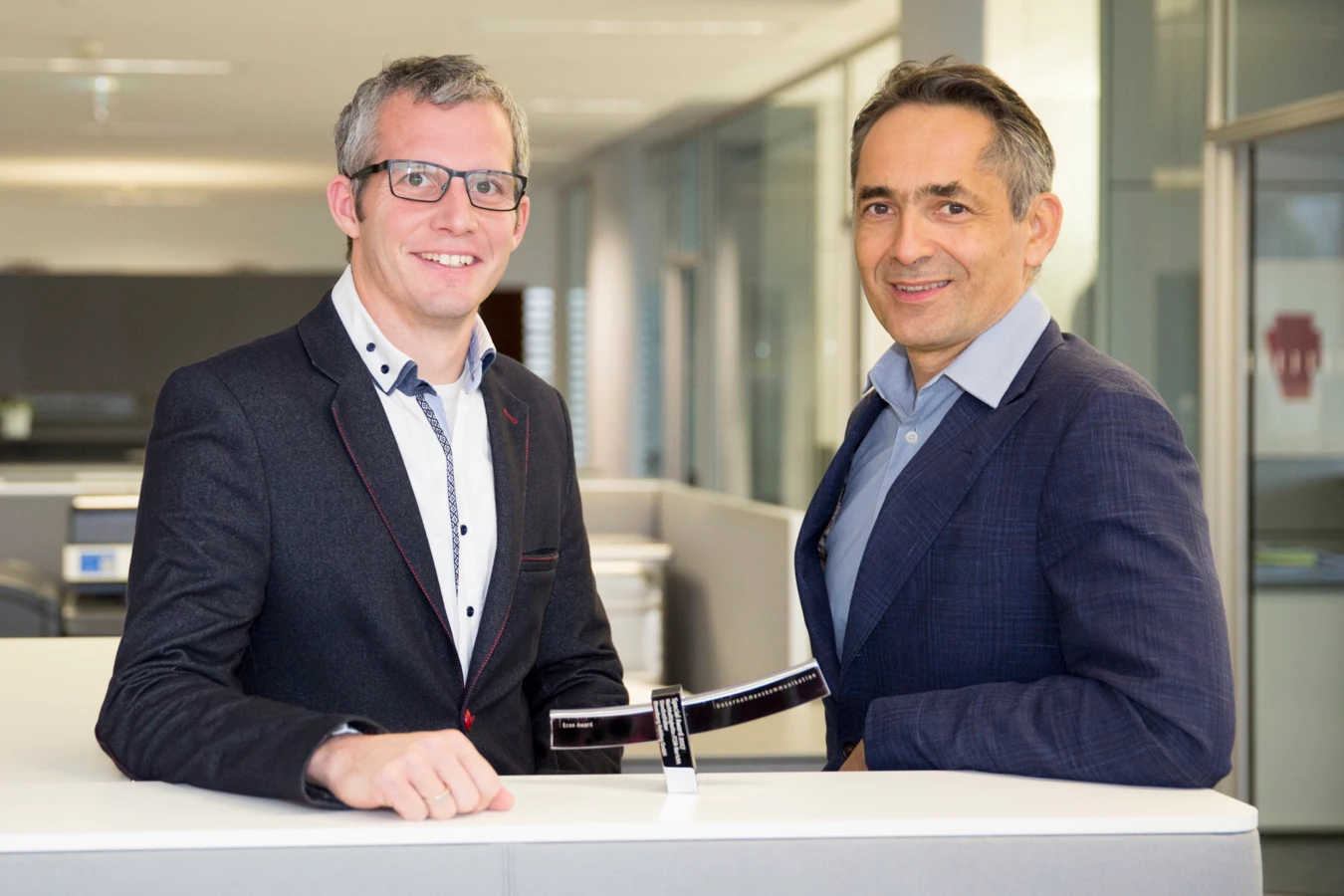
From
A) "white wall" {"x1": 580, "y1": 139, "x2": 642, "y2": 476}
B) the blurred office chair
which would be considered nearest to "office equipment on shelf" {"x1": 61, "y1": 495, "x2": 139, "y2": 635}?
the blurred office chair

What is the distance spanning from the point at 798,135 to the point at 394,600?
6.63 meters

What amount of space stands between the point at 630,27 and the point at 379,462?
5119 millimetres

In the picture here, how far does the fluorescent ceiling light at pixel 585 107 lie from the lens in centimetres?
835

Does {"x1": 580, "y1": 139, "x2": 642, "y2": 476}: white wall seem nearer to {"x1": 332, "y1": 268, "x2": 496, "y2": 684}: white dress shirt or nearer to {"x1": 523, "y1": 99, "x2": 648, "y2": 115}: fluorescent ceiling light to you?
{"x1": 523, "y1": 99, "x2": 648, "y2": 115}: fluorescent ceiling light

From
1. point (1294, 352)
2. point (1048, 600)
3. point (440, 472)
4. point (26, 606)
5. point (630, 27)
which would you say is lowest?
point (26, 606)

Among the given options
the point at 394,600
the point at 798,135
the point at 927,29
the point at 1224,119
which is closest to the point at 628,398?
the point at 798,135

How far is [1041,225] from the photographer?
1490 millimetres

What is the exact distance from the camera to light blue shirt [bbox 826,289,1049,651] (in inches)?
55.4

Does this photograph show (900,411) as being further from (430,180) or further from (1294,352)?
(1294,352)

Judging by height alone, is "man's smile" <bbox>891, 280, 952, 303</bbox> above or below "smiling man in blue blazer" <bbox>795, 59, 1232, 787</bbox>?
above

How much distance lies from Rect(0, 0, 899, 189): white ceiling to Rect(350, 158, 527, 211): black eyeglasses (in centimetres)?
447

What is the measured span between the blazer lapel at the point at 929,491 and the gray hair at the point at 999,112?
0.17 meters

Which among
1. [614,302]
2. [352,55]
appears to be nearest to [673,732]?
[352,55]

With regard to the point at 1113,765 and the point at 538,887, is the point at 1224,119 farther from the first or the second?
the point at 538,887
